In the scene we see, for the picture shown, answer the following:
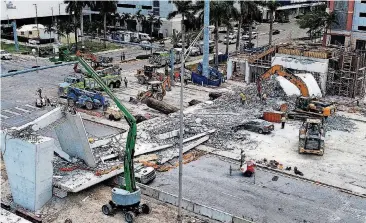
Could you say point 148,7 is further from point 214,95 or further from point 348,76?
point 348,76

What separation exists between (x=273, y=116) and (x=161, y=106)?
9.51 meters

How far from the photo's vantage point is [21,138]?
25.3 m

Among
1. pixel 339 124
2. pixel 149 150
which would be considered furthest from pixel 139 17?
pixel 149 150

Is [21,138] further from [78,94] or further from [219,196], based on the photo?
[78,94]

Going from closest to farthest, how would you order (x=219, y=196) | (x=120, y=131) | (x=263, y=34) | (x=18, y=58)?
(x=219, y=196)
(x=120, y=131)
(x=18, y=58)
(x=263, y=34)

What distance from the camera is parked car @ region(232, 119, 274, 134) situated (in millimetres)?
37406

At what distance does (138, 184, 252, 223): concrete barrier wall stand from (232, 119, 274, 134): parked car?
12.7 m

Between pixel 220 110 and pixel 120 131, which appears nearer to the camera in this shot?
pixel 120 131

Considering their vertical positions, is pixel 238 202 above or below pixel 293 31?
below

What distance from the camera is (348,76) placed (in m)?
48.4

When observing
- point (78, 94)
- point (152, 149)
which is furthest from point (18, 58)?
point (152, 149)

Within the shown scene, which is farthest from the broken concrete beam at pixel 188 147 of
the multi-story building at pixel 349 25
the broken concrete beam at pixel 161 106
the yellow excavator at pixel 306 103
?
the multi-story building at pixel 349 25

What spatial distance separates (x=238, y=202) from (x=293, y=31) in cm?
7400

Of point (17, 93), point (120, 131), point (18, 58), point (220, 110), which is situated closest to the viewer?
point (120, 131)
